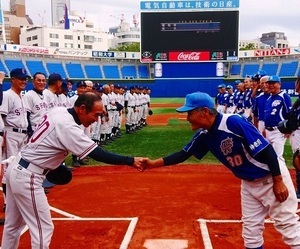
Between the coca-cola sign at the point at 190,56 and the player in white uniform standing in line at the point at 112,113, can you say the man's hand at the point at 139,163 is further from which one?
the coca-cola sign at the point at 190,56

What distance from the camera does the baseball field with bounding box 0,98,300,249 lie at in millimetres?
4758

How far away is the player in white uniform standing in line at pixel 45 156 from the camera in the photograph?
3348 mm

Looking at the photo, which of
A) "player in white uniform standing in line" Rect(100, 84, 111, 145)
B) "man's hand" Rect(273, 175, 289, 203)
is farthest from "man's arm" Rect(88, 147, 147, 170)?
"player in white uniform standing in line" Rect(100, 84, 111, 145)

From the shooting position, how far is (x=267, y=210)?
371 centimetres

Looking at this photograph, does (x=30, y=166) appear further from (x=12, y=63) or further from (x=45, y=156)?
(x=12, y=63)

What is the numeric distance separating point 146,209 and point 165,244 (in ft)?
4.71

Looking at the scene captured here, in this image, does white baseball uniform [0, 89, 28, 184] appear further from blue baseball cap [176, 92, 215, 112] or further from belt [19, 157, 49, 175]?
blue baseball cap [176, 92, 215, 112]

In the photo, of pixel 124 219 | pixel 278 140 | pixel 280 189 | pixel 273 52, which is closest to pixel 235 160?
pixel 280 189

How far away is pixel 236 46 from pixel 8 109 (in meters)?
27.7

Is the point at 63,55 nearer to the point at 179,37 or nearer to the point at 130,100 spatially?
the point at 179,37

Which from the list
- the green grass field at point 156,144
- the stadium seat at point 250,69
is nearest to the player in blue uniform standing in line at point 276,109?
the green grass field at point 156,144

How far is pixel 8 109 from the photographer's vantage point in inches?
233

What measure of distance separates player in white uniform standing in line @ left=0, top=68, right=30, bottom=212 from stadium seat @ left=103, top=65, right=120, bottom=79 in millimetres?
42340

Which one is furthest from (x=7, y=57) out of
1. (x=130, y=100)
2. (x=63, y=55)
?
(x=130, y=100)
